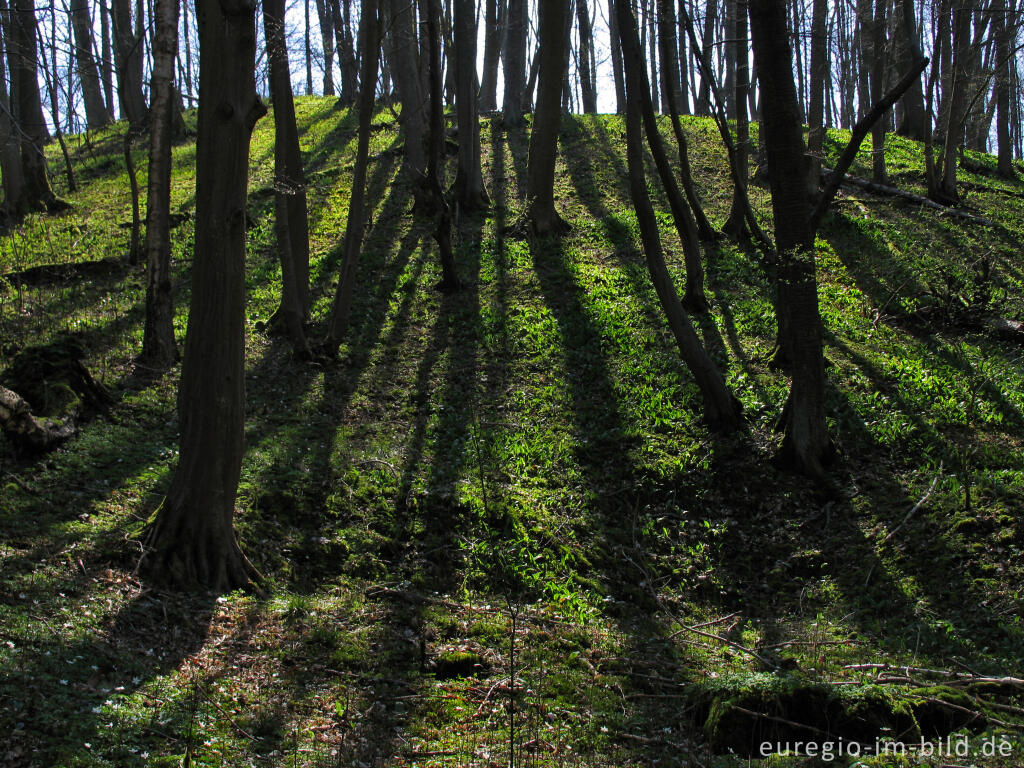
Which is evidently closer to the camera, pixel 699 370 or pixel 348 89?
pixel 699 370

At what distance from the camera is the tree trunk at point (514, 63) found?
79.6ft

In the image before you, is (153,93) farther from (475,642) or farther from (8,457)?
(475,642)

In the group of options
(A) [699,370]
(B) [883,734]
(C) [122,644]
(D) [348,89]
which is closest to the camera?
(B) [883,734]

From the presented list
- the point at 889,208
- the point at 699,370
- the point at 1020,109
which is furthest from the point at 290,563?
the point at 1020,109

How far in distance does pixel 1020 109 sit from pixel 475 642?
156 ft

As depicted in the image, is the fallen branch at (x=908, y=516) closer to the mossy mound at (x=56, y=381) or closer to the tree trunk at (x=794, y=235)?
the tree trunk at (x=794, y=235)

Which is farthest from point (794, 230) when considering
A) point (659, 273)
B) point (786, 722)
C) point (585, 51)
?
point (585, 51)

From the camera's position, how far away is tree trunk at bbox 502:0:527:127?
24250mm

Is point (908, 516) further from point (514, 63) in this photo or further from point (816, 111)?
point (514, 63)

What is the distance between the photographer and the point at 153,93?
10.7 meters

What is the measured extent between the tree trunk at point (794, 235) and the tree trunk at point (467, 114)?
31.3 feet

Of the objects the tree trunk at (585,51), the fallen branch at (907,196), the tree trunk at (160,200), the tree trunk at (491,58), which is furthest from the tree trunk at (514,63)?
the tree trunk at (160,200)

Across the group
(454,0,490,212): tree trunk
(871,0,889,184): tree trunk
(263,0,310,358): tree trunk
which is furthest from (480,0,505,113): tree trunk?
(263,0,310,358): tree trunk

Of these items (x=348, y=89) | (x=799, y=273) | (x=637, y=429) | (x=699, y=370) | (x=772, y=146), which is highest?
(x=348, y=89)
